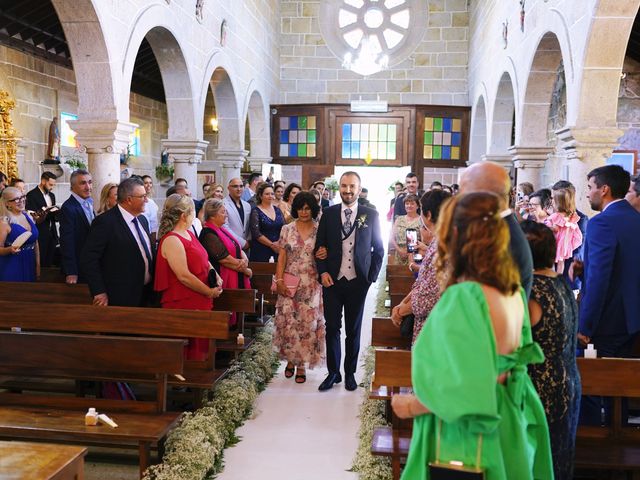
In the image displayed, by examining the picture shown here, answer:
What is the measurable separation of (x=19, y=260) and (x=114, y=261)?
5.77ft

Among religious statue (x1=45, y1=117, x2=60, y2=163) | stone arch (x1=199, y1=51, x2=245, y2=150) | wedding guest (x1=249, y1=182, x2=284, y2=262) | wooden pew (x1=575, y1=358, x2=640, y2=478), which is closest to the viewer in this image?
wooden pew (x1=575, y1=358, x2=640, y2=478)

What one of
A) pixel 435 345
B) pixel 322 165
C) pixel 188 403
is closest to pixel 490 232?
pixel 435 345

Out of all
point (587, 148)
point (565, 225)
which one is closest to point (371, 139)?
point (587, 148)

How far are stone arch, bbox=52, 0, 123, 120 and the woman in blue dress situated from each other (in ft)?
4.70

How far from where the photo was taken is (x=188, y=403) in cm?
484

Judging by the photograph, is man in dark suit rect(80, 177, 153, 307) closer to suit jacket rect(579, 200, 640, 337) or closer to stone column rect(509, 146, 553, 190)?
suit jacket rect(579, 200, 640, 337)

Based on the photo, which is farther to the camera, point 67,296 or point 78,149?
point 78,149

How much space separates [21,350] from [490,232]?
2.89 m

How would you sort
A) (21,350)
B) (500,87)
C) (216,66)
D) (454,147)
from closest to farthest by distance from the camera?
(21,350), (216,66), (500,87), (454,147)

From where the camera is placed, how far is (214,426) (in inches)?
158

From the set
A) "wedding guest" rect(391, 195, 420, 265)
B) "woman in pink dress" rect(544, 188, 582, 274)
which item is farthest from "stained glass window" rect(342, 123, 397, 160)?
"woman in pink dress" rect(544, 188, 582, 274)

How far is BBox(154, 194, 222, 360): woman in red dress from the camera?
4.38 meters

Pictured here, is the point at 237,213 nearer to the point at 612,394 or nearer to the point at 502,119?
the point at 612,394

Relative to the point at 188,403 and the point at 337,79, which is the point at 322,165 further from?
the point at 188,403
